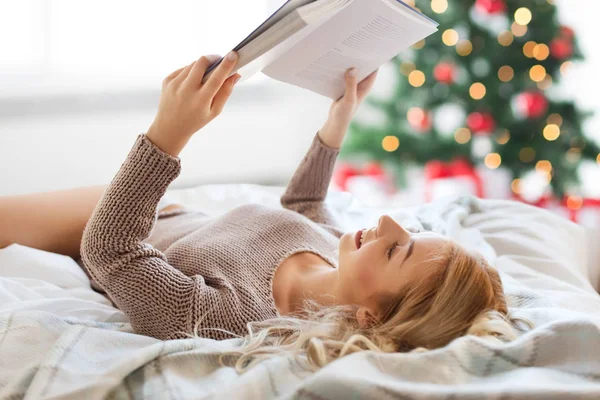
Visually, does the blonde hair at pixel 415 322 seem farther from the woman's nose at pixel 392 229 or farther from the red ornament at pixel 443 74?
the red ornament at pixel 443 74

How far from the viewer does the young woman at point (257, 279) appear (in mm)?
959

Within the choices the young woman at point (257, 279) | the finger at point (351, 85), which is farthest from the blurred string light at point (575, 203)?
the young woman at point (257, 279)

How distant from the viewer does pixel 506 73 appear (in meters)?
2.67

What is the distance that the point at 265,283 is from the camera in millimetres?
Result: 1180

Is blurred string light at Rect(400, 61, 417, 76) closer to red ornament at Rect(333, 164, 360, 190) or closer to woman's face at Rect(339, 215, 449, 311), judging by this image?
red ornament at Rect(333, 164, 360, 190)

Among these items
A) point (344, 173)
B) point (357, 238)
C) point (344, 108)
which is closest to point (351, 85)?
point (344, 108)

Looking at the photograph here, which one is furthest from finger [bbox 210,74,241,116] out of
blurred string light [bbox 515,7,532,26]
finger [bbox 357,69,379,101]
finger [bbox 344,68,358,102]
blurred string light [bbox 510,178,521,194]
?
blurred string light [bbox 510,178,521,194]

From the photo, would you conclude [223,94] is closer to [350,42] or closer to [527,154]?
[350,42]

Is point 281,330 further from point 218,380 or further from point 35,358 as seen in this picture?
point 35,358

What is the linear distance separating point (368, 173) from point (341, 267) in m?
2.01

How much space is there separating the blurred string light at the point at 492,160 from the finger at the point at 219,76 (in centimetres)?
201

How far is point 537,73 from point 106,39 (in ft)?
5.57

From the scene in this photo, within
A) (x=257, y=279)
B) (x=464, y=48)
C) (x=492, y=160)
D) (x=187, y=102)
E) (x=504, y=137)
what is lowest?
(x=492, y=160)

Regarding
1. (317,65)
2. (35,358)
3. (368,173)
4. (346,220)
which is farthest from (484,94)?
(35,358)
